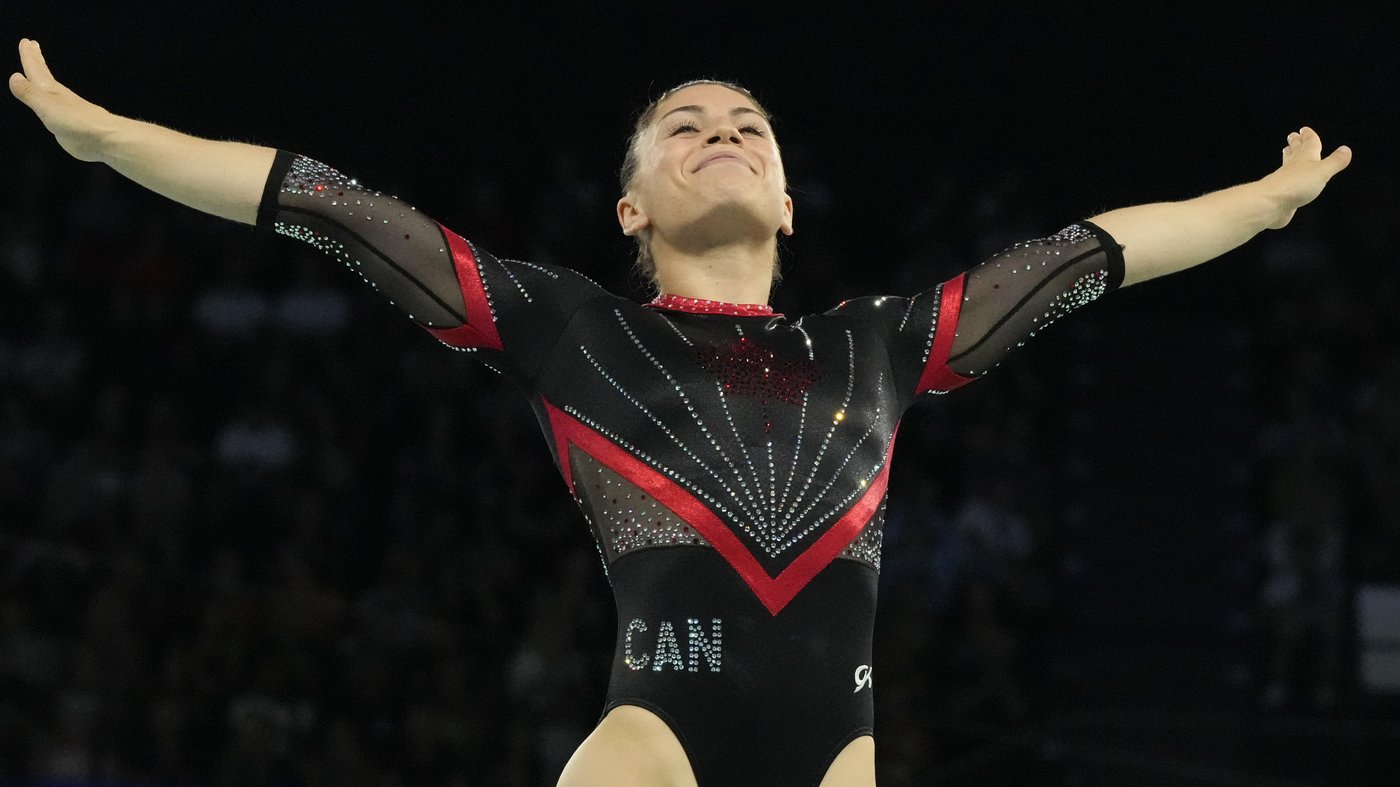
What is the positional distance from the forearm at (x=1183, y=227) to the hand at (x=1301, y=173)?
0.04 meters

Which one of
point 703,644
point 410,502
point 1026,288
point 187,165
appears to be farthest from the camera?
point 410,502

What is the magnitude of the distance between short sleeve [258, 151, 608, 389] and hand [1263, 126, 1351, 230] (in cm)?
151

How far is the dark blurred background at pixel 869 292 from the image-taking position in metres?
7.27

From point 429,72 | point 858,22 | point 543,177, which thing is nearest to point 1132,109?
point 858,22

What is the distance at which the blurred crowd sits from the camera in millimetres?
5680

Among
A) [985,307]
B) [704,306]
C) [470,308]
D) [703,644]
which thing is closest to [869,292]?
[985,307]

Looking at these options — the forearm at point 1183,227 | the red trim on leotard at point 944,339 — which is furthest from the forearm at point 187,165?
the forearm at point 1183,227

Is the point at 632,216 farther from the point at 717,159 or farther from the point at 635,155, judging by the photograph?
the point at 717,159

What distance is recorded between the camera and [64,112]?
2930 mm

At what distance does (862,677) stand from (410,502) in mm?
4806

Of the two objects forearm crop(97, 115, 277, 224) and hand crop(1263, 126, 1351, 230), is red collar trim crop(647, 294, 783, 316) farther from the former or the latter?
hand crop(1263, 126, 1351, 230)

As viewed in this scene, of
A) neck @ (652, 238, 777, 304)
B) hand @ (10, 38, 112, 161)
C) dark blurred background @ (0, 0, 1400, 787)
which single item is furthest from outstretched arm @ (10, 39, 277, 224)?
dark blurred background @ (0, 0, 1400, 787)

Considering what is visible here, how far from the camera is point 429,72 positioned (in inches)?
342

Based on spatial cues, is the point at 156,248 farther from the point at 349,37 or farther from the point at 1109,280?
the point at 1109,280
